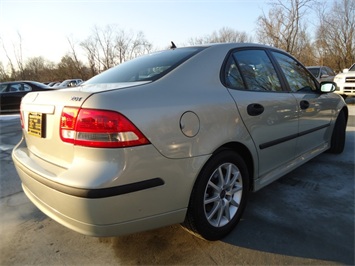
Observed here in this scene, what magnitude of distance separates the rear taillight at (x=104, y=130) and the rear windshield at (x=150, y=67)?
0.48m

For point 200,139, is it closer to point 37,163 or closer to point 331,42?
point 37,163

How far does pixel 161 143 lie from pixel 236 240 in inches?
43.0

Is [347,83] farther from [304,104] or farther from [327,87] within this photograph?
[304,104]

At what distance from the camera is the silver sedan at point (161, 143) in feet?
5.58

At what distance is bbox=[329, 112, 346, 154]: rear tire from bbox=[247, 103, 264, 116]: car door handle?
2.26 meters

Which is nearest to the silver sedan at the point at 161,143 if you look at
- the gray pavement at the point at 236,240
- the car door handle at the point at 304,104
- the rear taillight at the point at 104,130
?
the rear taillight at the point at 104,130

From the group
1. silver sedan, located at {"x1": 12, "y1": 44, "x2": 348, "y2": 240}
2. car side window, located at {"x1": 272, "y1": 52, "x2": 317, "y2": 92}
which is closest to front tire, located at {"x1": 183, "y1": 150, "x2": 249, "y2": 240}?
silver sedan, located at {"x1": 12, "y1": 44, "x2": 348, "y2": 240}

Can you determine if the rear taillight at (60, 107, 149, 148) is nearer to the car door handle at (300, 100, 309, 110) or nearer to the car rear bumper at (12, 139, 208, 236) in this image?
the car rear bumper at (12, 139, 208, 236)

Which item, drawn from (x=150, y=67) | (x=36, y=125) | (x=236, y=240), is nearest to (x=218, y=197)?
(x=236, y=240)

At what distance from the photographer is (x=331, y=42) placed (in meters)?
26.9

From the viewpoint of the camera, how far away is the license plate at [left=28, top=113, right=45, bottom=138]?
2.06 metres

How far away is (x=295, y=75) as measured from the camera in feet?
11.0

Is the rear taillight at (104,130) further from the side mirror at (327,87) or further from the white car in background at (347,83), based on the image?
the white car in background at (347,83)

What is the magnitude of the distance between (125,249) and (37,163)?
3.09 feet
